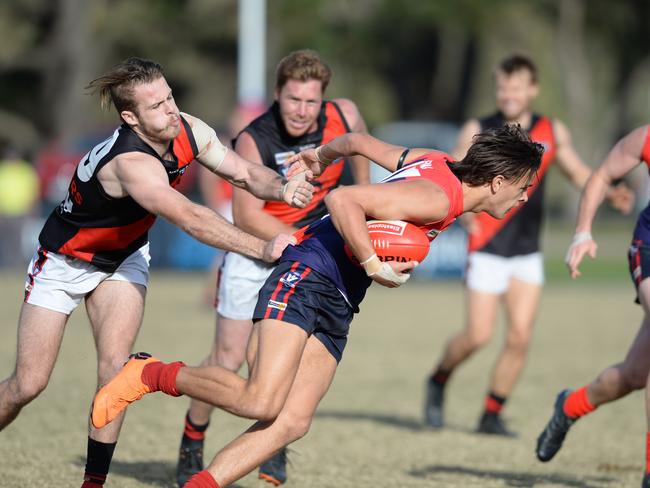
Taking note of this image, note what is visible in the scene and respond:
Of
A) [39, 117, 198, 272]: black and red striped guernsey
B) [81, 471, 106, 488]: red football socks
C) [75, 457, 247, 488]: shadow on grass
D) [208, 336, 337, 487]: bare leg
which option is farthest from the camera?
[75, 457, 247, 488]: shadow on grass

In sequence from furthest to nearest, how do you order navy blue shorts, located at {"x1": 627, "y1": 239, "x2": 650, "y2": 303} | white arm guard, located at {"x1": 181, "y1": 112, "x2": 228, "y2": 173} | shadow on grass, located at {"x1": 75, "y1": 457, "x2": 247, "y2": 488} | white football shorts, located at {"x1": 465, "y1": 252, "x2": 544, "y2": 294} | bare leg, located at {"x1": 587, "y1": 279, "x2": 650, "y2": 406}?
white football shorts, located at {"x1": 465, "y1": 252, "x2": 544, "y2": 294}, shadow on grass, located at {"x1": 75, "y1": 457, "x2": 247, "y2": 488}, bare leg, located at {"x1": 587, "y1": 279, "x2": 650, "y2": 406}, navy blue shorts, located at {"x1": 627, "y1": 239, "x2": 650, "y2": 303}, white arm guard, located at {"x1": 181, "y1": 112, "x2": 228, "y2": 173}

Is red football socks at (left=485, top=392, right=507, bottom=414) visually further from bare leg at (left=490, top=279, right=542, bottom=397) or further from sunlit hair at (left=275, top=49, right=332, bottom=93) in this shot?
sunlit hair at (left=275, top=49, right=332, bottom=93)

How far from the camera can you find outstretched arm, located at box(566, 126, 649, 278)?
6.58m

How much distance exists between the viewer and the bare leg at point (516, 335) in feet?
29.0

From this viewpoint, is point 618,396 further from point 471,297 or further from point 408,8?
point 408,8

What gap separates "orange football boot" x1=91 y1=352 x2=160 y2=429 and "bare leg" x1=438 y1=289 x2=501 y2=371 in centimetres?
384

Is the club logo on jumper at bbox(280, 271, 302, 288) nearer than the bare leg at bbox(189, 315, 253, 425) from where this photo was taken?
Yes

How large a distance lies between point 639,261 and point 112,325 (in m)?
3.02

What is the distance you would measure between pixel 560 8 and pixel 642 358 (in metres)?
38.1

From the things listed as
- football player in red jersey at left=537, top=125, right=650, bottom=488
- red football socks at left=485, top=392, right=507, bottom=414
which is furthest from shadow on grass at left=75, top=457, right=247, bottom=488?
red football socks at left=485, top=392, right=507, bottom=414

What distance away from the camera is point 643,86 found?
4850 cm

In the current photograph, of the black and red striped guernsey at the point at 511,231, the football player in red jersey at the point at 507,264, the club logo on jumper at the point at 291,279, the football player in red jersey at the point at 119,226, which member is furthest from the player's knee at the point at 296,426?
the black and red striped guernsey at the point at 511,231

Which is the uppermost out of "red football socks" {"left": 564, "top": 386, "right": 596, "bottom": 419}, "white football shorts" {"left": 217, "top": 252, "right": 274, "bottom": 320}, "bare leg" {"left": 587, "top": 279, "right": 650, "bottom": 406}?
"white football shorts" {"left": 217, "top": 252, "right": 274, "bottom": 320}

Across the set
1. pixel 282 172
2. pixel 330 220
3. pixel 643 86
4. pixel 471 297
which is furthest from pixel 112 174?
pixel 643 86
